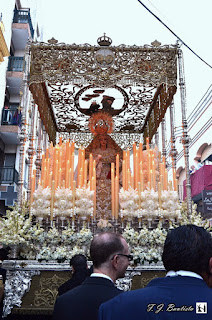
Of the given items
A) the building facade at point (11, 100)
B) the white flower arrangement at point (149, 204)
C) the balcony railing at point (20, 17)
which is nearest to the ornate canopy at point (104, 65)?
the white flower arrangement at point (149, 204)

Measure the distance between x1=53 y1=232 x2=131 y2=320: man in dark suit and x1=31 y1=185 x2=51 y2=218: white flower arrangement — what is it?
2.52 metres

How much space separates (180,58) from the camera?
543cm

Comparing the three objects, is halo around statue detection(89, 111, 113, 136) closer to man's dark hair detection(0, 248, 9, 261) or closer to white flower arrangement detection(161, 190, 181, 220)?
white flower arrangement detection(161, 190, 181, 220)

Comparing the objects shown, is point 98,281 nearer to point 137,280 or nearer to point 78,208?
point 137,280

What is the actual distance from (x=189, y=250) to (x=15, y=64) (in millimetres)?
14967

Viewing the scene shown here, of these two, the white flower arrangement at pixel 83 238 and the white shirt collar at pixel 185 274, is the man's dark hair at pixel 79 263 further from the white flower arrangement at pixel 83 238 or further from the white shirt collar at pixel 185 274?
the white shirt collar at pixel 185 274

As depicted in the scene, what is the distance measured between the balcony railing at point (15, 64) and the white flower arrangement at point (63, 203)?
38.0 ft

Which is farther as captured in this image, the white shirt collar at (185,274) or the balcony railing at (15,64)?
the balcony railing at (15,64)

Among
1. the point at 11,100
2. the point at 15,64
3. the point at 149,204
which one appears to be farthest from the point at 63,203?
the point at 15,64

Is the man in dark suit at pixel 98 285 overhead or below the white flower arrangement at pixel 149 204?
below

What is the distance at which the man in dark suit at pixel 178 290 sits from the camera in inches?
42.9

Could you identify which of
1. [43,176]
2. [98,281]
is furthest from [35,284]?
[98,281]

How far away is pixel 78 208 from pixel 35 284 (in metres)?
1.04

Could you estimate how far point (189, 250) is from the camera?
1241 millimetres
